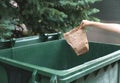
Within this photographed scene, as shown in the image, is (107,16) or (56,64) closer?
(56,64)

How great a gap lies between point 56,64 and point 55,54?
11 cm

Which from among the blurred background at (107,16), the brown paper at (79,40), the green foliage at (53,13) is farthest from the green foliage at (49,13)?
the blurred background at (107,16)

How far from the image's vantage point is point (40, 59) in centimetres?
230

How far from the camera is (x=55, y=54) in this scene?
246 centimetres

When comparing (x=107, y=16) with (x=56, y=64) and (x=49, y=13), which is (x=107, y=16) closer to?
(x=49, y=13)

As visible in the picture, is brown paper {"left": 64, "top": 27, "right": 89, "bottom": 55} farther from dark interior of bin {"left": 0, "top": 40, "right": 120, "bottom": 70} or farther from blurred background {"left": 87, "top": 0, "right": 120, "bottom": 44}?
blurred background {"left": 87, "top": 0, "right": 120, "bottom": 44}

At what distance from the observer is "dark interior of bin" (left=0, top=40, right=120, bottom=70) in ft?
6.97

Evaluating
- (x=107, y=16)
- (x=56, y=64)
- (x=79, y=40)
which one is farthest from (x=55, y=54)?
(x=107, y=16)

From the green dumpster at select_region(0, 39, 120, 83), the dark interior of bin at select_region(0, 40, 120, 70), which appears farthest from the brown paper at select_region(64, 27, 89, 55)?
the dark interior of bin at select_region(0, 40, 120, 70)

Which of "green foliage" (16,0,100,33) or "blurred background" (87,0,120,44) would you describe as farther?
"blurred background" (87,0,120,44)

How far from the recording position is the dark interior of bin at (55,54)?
2.12 m

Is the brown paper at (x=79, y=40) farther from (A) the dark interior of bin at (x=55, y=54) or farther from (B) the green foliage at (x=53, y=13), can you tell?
(B) the green foliage at (x=53, y=13)

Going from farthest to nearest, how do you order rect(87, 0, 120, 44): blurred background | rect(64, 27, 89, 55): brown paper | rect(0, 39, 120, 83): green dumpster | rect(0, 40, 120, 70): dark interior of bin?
rect(87, 0, 120, 44): blurred background, rect(0, 40, 120, 70): dark interior of bin, rect(64, 27, 89, 55): brown paper, rect(0, 39, 120, 83): green dumpster

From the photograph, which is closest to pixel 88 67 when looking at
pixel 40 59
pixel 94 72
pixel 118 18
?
pixel 94 72
